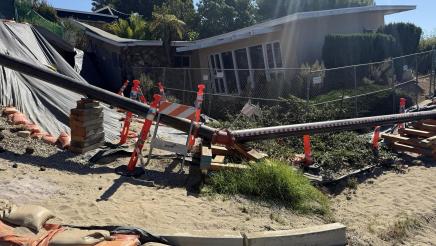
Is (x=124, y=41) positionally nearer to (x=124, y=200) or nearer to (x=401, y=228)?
(x=124, y=200)

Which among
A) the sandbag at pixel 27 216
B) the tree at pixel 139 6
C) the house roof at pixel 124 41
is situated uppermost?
the tree at pixel 139 6

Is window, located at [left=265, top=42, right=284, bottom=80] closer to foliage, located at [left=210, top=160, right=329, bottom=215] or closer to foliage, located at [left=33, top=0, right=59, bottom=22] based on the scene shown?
foliage, located at [left=210, top=160, right=329, bottom=215]

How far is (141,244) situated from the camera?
4547mm

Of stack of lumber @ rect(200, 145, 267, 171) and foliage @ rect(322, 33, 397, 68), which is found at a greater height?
foliage @ rect(322, 33, 397, 68)

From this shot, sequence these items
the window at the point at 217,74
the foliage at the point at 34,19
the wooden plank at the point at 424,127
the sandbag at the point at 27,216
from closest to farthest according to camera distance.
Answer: the sandbag at the point at 27,216, the wooden plank at the point at 424,127, the window at the point at 217,74, the foliage at the point at 34,19

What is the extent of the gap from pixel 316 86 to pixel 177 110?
33.8 ft

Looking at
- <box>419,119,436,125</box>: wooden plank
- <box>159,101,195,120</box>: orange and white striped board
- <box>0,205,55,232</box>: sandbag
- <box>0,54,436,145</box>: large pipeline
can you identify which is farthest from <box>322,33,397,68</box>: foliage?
<box>0,205,55,232</box>: sandbag

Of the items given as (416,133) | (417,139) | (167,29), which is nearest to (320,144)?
(417,139)

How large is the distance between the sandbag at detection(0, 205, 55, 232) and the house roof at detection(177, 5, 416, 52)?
1455 centimetres

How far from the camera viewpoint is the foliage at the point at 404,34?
21688 millimetres

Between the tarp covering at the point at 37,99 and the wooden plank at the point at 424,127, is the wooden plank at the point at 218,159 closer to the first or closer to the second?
the tarp covering at the point at 37,99

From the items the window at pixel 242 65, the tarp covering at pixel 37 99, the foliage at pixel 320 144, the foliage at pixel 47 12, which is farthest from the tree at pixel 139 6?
the foliage at pixel 320 144

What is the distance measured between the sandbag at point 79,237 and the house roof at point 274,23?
48.6ft

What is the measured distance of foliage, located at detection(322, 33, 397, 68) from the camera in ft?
60.7
